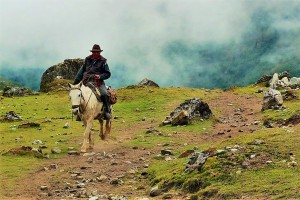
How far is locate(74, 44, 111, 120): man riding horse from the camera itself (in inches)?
969

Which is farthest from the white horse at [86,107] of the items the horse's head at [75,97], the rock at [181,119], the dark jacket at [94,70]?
the rock at [181,119]

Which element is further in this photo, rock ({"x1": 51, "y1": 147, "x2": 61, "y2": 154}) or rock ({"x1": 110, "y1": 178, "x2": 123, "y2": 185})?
rock ({"x1": 51, "y1": 147, "x2": 61, "y2": 154})

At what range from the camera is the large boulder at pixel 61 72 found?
66.0m

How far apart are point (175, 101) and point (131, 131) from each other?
15.8 metres

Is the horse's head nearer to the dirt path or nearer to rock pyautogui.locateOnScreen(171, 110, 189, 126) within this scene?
the dirt path

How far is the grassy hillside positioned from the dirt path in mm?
373

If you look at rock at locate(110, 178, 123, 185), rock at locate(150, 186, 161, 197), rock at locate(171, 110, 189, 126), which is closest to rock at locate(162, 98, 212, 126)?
rock at locate(171, 110, 189, 126)

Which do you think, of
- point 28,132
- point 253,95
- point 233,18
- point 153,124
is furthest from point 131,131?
point 233,18

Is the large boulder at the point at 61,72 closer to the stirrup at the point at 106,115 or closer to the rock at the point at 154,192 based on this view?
the stirrup at the point at 106,115

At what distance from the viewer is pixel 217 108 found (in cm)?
4031

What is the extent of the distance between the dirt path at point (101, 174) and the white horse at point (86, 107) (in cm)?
68

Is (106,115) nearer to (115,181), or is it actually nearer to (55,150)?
(55,150)

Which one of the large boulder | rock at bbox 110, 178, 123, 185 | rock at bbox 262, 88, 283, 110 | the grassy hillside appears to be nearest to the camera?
the grassy hillside

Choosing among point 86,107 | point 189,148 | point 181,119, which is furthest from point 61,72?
point 189,148
